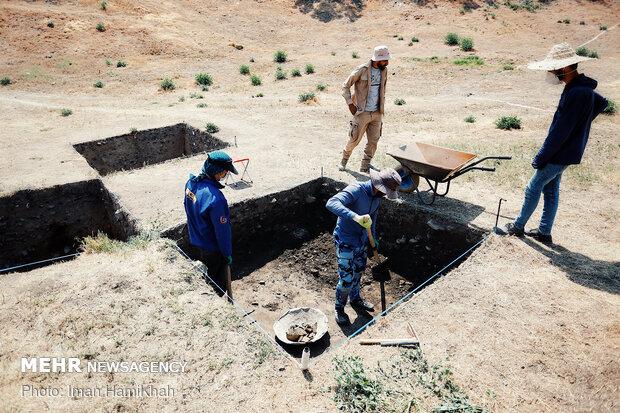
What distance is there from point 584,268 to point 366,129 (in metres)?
4.46

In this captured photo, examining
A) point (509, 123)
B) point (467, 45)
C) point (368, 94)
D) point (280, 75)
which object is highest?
point (467, 45)

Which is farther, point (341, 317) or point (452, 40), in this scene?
point (452, 40)

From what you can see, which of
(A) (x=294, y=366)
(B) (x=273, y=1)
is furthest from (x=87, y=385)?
(B) (x=273, y=1)

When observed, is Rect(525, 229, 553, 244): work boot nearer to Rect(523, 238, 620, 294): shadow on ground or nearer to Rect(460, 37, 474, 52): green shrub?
Rect(523, 238, 620, 294): shadow on ground

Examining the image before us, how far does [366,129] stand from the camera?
844 cm

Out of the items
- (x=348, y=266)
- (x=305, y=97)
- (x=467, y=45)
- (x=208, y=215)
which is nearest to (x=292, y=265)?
(x=348, y=266)

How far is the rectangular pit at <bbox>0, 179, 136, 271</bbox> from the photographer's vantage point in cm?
770

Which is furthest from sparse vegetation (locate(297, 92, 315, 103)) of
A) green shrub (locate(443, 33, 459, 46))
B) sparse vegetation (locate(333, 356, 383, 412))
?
green shrub (locate(443, 33, 459, 46))

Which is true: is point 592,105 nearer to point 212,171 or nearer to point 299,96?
point 212,171

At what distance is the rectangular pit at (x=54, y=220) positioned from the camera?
25.2 ft

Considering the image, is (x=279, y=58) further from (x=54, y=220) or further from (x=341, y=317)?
(x=341, y=317)

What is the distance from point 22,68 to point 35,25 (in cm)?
574

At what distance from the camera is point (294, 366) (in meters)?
4.12

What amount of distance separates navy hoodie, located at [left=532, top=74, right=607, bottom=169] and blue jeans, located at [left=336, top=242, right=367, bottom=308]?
2.79 metres
